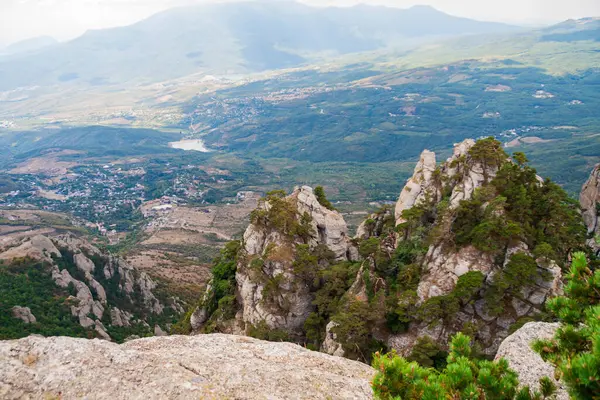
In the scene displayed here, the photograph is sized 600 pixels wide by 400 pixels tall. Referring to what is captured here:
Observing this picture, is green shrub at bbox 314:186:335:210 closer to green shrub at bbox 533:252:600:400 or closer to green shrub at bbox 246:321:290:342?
green shrub at bbox 246:321:290:342

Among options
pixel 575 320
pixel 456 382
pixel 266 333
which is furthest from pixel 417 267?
pixel 456 382

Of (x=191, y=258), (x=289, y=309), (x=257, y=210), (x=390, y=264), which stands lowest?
(x=191, y=258)

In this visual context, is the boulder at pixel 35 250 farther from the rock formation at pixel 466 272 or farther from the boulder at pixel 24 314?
the rock formation at pixel 466 272

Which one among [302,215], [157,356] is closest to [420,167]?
[302,215]

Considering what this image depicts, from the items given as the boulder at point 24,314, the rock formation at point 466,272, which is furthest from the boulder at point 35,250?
the rock formation at point 466,272

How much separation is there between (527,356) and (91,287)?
62041 millimetres

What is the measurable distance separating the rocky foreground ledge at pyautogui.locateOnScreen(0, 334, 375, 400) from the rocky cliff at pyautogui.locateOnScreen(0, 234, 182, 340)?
39.4 metres

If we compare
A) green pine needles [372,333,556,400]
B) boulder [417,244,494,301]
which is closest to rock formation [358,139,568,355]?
boulder [417,244,494,301]

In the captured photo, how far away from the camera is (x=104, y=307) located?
57.8m

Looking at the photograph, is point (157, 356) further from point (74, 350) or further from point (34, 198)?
point (34, 198)

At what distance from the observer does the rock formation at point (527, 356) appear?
14344 mm

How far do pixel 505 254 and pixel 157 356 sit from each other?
2064 centimetres

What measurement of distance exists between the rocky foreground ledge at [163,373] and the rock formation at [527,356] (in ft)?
18.3

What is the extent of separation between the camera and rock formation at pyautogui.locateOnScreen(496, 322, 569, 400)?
1434 cm
